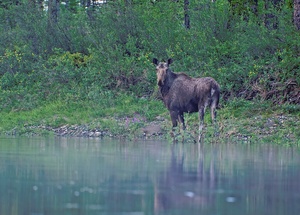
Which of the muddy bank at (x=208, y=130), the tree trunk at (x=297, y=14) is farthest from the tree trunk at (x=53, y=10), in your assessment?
the tree trunk at (x=297, y=14)

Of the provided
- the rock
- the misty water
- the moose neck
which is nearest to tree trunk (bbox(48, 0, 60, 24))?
the rock

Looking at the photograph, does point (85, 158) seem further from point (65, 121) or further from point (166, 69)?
point (65, 121)

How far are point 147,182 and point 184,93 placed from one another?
1189 cm

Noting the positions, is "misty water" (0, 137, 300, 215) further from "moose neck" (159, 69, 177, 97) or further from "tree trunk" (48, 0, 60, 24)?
"tree trunk" (48, 0, 60, 24)

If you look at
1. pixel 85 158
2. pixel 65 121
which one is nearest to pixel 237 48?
pixel 65 121

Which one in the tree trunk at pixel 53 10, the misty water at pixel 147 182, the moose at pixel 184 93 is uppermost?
the tree trunk at pixel 53 10

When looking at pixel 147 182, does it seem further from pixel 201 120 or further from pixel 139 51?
pixel 139 51

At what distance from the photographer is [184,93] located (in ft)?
69.8

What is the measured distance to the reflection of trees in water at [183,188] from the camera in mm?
7644

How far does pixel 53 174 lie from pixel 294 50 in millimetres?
15448

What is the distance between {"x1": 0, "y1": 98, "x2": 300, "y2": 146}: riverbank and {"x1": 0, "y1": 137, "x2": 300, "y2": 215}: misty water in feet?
16.0

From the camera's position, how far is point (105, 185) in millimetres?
9164

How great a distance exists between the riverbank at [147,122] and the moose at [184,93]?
427 mm

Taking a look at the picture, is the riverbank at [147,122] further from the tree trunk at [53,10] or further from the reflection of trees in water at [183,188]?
the tree trunk at [53,10]
